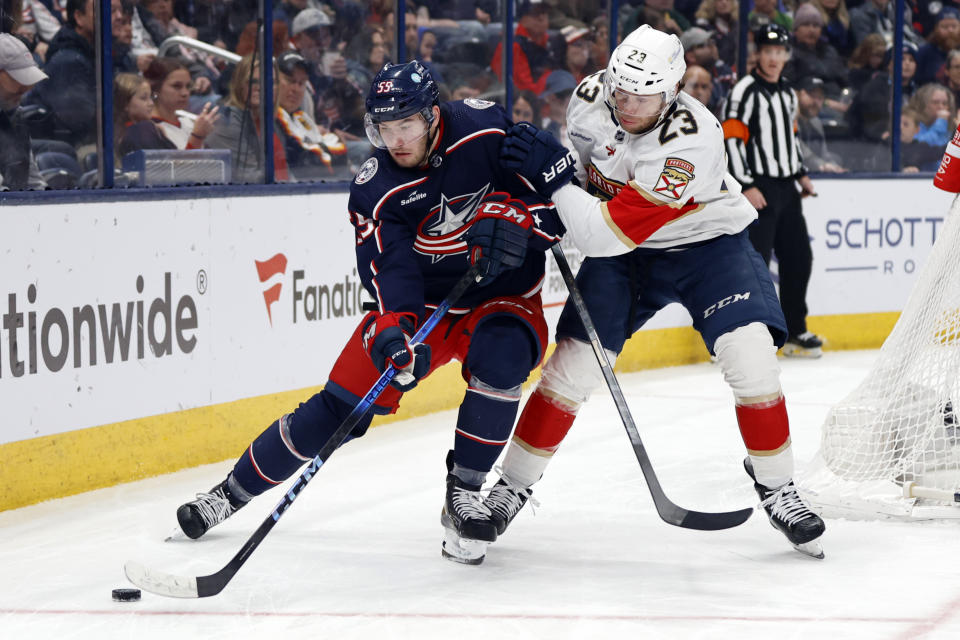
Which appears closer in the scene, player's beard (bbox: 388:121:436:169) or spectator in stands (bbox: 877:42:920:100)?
player's beard (bbox: 388:121:436:169)

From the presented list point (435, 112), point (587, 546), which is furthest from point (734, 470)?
point (435, 112)

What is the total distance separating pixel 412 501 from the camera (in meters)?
3.52

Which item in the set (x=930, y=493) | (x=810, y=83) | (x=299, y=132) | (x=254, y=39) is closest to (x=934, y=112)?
Result: (x=810, y=83)

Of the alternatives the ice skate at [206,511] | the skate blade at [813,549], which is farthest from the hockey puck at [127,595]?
the skate blade at [813,549]

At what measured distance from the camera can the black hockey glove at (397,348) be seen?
2.63 m

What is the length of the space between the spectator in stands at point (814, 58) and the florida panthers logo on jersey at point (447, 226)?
4.10 m

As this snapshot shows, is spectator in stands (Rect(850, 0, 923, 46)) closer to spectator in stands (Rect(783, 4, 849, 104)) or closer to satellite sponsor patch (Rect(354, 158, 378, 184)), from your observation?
spectator in stands (Rect(783, 4, 849, 104))

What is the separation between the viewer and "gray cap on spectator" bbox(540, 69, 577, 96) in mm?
5754

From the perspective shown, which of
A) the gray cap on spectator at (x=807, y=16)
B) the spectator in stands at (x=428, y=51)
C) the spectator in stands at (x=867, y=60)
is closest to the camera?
the spectator in stands at (x=428, y=51)

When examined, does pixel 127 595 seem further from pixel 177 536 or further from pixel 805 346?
pixel 805 346

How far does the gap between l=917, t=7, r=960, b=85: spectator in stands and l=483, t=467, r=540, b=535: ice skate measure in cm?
460

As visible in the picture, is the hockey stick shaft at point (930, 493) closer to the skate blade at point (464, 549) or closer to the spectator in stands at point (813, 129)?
the skate blade at point (464, 549)

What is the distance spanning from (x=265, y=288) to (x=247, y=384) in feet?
1.00

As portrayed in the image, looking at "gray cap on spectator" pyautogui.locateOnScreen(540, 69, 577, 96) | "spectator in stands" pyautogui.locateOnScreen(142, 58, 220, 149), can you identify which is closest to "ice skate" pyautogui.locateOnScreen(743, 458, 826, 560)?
"spectator in stands" pyautogui.locateOnScreen(142, 58, 220, 149)
